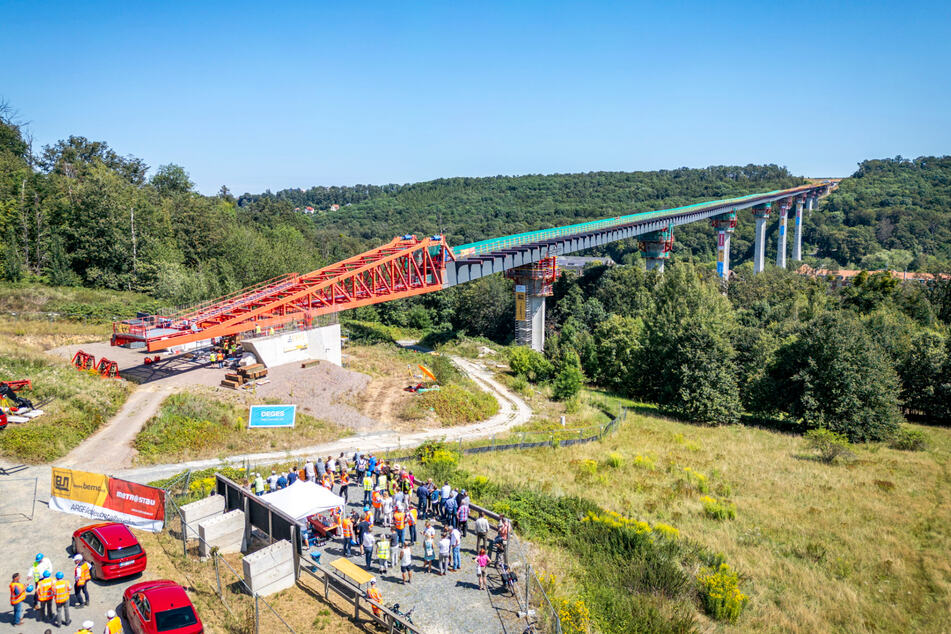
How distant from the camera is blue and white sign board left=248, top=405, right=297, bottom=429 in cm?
3338

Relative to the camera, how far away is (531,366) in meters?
57.6

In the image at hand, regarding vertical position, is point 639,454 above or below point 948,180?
below

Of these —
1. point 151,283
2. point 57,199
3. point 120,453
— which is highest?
point 57,199

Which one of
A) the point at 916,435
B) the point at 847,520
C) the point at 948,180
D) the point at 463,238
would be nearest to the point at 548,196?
the point at 463,238

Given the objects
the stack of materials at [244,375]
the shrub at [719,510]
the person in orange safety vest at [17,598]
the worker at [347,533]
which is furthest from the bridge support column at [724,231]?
the person in orange safety vest at [17,598]

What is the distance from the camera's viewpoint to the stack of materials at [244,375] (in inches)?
1508

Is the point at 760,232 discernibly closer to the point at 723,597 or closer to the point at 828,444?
the point at 828,444

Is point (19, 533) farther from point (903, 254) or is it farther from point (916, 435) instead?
point (903, 254)

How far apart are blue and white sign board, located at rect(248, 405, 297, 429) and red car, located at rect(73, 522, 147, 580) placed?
15260 millimetres

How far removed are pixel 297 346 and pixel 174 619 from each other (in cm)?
3044

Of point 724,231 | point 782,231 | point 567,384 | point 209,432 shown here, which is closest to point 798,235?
point 782,231

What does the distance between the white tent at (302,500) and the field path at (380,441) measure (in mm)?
9711

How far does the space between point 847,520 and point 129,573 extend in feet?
93.1

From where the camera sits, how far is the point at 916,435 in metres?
41.7
